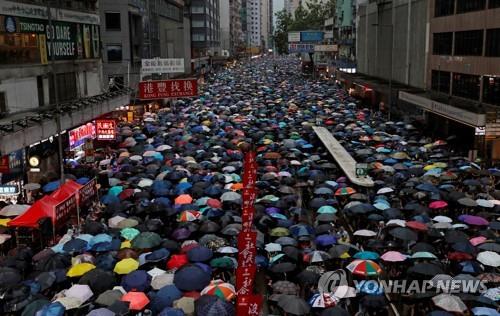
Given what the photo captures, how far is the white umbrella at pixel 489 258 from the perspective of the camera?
52.6 ft

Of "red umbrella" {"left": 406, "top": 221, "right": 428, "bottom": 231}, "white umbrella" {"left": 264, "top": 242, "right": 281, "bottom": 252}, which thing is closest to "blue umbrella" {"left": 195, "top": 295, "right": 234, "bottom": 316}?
"white umbrella" {"left": 264, "top": 242, "right": 281, "bottom": 252}

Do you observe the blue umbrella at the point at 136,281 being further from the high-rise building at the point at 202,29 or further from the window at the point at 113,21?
the high-rise building at the point at 202,29

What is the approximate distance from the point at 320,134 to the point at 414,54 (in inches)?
→ 686

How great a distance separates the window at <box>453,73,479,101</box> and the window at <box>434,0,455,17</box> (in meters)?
4.42

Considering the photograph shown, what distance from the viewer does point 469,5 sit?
36.9 meters

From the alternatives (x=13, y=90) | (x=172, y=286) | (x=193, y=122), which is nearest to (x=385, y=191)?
(x=172, y=286)

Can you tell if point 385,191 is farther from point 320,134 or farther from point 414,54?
point 414,54

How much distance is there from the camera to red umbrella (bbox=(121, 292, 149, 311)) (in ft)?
46.0

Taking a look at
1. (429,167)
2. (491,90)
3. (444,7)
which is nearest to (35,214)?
(429,167)

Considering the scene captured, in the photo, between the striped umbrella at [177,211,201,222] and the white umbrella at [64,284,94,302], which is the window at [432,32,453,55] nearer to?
the striped umbrella at [177,211,201,222]

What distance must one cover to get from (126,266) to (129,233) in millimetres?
2873

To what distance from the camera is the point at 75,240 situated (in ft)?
59.5

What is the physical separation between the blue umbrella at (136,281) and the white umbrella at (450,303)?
Answer: 692 cm

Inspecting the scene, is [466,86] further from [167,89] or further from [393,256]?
[393,256]
